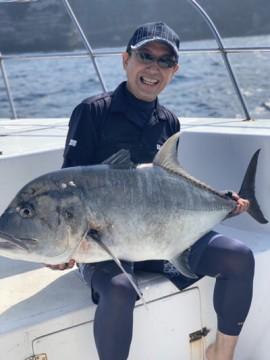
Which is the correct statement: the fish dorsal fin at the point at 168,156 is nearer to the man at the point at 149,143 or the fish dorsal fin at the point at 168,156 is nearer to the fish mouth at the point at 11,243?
the man at the point at 149,143

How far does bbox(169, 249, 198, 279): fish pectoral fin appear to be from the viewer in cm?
228

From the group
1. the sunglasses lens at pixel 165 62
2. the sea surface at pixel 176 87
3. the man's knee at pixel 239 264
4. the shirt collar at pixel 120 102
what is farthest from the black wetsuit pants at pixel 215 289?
the sea surface at pixel 176 87

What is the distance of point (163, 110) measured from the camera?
2.72 meters

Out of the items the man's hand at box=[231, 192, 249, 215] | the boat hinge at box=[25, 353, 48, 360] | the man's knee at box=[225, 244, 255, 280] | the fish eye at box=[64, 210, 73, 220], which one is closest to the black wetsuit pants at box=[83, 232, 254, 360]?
the man's knee at box=[225, 244, 255, 280]

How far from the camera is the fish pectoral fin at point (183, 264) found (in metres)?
2.28

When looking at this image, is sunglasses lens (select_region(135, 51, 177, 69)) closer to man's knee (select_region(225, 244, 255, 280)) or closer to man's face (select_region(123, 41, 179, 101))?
man's face (select_region(123, 41, 179, 101))

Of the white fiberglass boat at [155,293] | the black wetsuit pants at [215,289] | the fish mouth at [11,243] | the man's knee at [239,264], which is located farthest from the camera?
the man's knee at [239,264]

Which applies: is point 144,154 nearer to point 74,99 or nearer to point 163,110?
point 163,110

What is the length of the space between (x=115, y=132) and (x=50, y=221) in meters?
0.65

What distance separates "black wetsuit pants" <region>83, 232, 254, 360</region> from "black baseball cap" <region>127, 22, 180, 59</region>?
2.74 feet

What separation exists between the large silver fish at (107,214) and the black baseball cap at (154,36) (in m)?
0.49

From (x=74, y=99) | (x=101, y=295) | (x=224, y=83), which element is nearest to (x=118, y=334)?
(x=101, y=295)

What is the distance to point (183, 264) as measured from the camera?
→ 7.50 feet

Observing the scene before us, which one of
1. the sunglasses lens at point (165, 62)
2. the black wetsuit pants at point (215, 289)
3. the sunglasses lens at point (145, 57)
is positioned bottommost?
the black wetsuit pants at point (215, 289)
